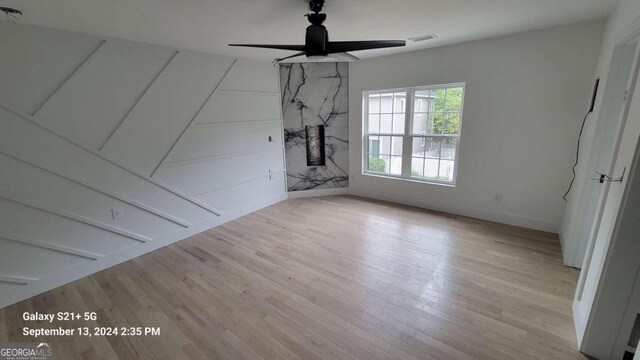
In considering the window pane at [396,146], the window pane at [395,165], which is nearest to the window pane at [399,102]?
the window pane at [396,146]

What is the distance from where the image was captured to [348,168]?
16.2 ft

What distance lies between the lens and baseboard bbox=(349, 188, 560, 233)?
10.6 feet

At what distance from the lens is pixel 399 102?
4211mm

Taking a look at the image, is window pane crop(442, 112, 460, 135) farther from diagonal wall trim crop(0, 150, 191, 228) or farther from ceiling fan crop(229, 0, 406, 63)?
diagonal wall trim crop(0, 150, 191, 228)

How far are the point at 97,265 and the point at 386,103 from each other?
4445 millimetres

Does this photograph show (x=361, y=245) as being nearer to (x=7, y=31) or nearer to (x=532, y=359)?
(x=532, y=359)

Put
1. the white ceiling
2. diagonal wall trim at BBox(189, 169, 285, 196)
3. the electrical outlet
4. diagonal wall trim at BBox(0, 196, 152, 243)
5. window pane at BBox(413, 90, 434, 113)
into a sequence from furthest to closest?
window pane at BBox(413, 90, 434, 113), diagonal wall trim at BBox(189, 169, 285, 196), the electrical outlet, diagonal wall trim at BBox(0, 196, 152, 243), the white ceiling

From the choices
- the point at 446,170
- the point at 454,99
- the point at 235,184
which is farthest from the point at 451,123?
the point at 235,184

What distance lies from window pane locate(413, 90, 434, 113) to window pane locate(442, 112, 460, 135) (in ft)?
1.00

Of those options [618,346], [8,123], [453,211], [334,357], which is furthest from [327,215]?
[8,123]

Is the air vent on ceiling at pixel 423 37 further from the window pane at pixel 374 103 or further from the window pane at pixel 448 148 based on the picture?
the window pane at pixel 448 148

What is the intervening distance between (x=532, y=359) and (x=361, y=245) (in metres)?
1.72

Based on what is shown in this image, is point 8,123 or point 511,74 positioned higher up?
point 511,74

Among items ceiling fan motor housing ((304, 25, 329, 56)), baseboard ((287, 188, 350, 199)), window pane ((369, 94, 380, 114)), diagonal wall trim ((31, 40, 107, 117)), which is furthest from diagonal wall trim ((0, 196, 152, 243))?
window pane ((369, 94, 380, 114))
